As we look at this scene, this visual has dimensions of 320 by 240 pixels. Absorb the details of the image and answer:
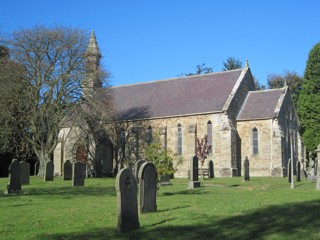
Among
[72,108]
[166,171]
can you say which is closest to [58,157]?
[72,108]

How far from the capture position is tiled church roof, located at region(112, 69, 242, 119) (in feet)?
115

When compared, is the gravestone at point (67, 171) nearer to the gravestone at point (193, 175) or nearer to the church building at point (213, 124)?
the church building at point (213, 124)

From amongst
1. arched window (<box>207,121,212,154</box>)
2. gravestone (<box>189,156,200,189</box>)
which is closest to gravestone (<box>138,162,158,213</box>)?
gravestone (<box>189,156,200,189</box>)

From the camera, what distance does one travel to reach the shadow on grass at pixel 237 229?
724cm

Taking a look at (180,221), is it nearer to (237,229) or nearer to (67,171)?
(237,229)

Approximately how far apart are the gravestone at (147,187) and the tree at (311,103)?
32272mm

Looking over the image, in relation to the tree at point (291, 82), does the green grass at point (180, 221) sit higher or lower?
lower

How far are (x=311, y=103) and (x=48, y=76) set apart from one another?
1079 inches

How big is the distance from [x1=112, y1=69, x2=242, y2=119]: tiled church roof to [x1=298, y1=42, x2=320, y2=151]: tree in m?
9.95

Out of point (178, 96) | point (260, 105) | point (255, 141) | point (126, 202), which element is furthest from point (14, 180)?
point (260, 105)

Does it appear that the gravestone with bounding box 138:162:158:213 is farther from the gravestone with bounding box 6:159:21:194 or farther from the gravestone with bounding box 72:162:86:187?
the gravestone with bounding box 72:162:86:187

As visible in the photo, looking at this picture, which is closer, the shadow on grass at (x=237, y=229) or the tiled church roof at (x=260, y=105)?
the shadow on grass at (x=237, y=229)

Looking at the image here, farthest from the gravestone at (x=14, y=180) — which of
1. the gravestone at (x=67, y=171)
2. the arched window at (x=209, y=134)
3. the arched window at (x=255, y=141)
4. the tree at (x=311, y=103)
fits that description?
the tree at (x=311, y=103)

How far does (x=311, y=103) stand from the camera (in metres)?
41.1
